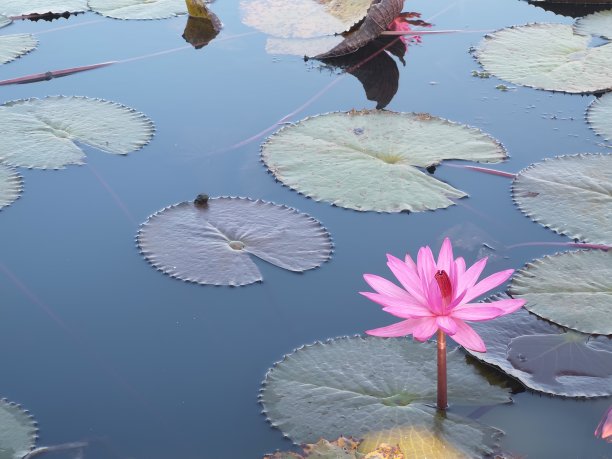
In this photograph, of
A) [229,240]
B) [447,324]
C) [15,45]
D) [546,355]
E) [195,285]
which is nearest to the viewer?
[447,324]

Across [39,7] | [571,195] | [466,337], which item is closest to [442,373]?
[466,337]

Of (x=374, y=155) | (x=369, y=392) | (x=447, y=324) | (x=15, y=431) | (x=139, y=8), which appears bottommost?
(x=15, y=431)

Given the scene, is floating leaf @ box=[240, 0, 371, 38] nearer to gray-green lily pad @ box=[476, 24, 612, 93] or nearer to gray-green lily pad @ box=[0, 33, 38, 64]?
gray-green lily pad @ box=[476, 24, 612, 93]

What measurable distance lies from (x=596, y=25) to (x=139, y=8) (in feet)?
8.61

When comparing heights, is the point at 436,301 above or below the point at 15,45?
above

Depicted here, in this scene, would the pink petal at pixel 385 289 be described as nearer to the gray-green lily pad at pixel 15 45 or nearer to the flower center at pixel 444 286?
the flower center at pixel 444 286

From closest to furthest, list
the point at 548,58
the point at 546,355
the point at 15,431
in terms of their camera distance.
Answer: the point at 15,431 < the point at 546,355 < the point at 548,58

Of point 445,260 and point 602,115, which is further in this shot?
point 602,115

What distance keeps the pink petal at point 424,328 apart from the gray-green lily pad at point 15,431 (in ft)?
3.36

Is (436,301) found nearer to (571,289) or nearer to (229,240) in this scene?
(571,289)

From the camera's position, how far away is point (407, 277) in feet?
7.06

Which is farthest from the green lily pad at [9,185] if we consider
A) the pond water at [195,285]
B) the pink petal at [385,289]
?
the pink petal at [385,289]

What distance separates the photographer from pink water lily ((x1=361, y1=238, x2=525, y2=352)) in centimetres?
206

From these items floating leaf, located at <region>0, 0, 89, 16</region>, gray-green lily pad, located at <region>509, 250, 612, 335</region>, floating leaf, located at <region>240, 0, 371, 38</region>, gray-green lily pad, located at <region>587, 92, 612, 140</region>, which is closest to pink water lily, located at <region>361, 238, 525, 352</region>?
gray-green lily pad, located at <region>509, 250, 612, 335</region>
